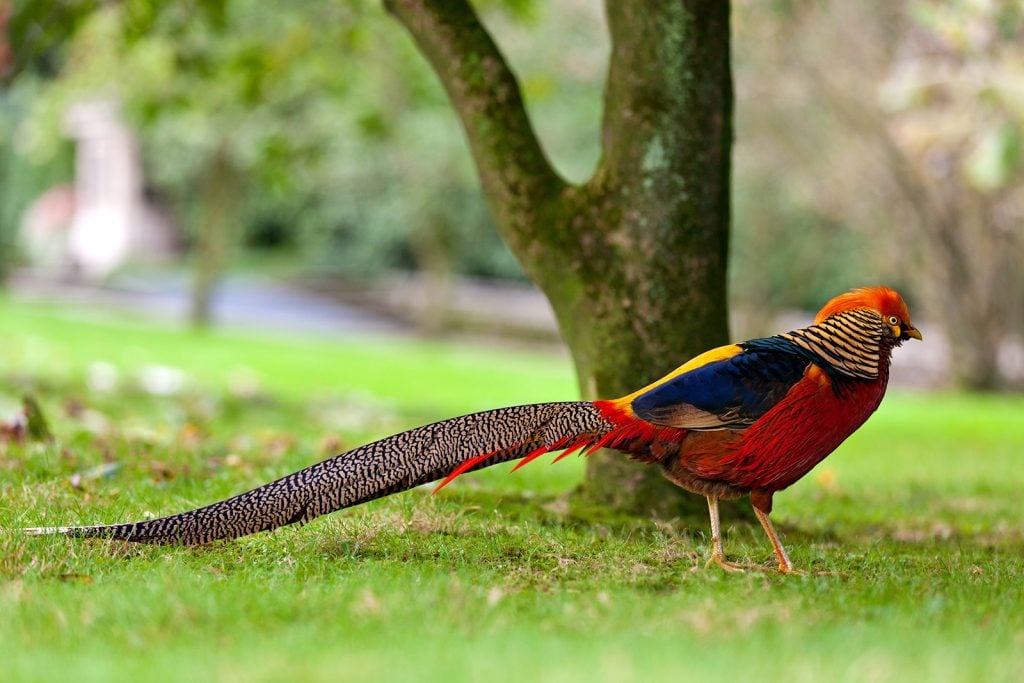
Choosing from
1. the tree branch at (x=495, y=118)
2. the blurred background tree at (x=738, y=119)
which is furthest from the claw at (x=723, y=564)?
the blurred background tree at (x=738, y=119)

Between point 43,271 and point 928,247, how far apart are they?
2824 cm

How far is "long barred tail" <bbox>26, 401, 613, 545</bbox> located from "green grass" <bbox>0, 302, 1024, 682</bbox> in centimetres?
9

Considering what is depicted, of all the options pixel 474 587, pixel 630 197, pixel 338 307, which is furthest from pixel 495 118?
pixel 338 307

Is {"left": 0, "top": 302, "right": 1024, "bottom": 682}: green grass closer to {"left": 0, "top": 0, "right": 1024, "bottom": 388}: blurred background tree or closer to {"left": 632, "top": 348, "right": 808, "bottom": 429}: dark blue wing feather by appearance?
{"left": 632, "top": 348, "right": 808, "bottom": 429}: dark blue wing feather

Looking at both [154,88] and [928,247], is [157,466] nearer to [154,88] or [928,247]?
[154,88]

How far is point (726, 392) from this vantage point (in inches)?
176

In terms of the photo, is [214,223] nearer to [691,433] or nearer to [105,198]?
[105,198]

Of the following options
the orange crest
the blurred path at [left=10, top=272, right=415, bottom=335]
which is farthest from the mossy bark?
the blurred path at [left=10, top=272, right=415, bottom=335]

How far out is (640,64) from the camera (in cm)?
602

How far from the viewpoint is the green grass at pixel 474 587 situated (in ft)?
10.4

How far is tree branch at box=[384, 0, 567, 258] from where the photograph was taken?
606 centimetres

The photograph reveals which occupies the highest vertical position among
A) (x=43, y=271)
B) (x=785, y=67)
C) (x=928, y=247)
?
(x=785, y=67)

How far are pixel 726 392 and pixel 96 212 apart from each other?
41029mm

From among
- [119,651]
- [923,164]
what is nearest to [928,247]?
[923,164]
